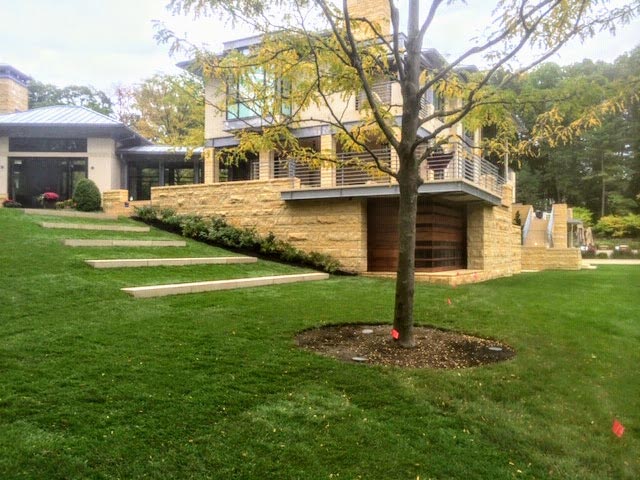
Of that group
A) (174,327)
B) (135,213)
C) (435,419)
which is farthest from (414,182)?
(135,213)

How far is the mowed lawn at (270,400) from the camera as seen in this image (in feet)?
9.49

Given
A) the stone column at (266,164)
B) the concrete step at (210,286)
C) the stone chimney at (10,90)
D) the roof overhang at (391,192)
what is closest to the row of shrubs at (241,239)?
the roof overhang at (391,192)

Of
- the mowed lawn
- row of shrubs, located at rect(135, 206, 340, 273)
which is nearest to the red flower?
row of shrubs, located at rect(135, 206, 340, 273)

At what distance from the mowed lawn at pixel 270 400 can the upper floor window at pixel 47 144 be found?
18.4 m

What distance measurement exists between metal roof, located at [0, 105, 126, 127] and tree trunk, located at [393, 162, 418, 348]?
64.1ft

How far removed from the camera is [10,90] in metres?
25.2

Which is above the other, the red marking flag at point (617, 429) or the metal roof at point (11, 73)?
the metal roof at point (11, 73)

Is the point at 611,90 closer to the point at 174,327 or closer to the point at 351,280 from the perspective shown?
the point at 174,327

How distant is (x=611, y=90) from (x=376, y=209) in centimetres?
943

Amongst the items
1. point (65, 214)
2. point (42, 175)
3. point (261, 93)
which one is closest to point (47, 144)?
point (42, 175)

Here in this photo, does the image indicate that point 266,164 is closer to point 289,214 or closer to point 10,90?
point 289,214

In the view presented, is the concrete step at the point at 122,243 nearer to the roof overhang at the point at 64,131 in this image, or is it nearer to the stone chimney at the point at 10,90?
the roof overhang at the point at 64,131

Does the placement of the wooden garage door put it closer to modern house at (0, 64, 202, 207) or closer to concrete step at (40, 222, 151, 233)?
concrete step at (40, 222, 151, 233)

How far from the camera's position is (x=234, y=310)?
22.2ft
